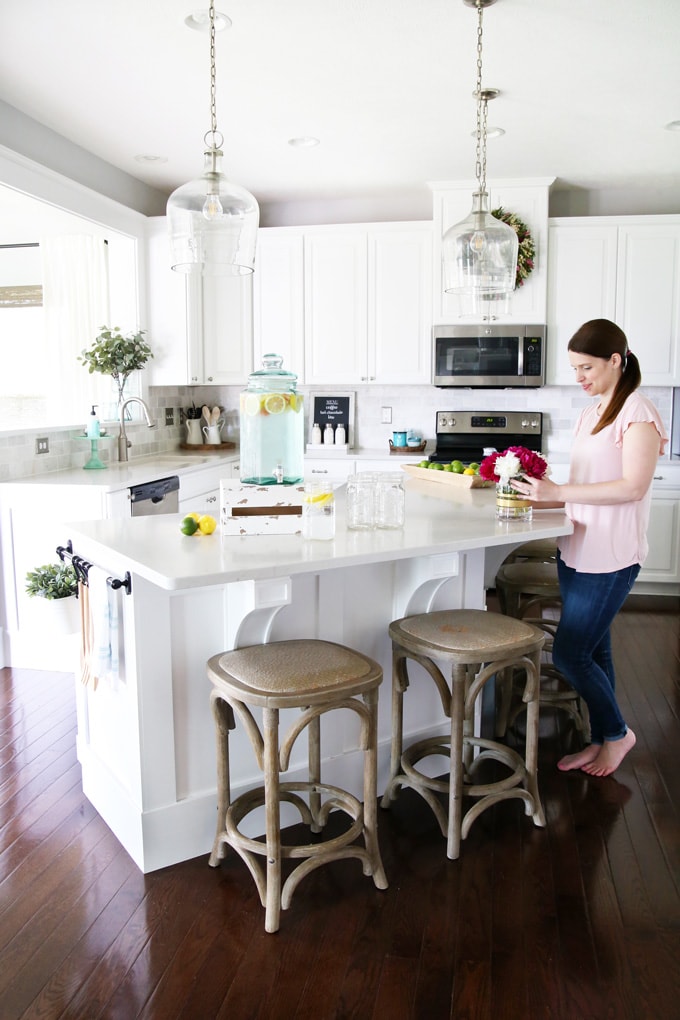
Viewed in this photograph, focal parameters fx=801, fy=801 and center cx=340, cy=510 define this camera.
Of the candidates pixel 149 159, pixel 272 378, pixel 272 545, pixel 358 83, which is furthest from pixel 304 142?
pixel 272 545

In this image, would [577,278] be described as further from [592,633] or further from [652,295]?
[592,633]

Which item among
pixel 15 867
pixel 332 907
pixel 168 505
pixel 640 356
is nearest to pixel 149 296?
pixel 168 505

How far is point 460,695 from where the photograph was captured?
89.8 inches

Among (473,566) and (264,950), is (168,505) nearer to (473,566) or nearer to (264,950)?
(473,566)

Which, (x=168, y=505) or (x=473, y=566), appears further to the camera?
(x=168, y=505)

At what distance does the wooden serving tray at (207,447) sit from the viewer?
584 centimetres

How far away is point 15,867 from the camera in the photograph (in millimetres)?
2295

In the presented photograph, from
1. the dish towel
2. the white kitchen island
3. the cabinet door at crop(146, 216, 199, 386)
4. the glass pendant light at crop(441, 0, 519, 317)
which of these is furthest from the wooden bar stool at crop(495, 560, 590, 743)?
the cabinet door at crop(146, 216, 199, 386)

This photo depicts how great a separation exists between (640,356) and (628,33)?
2532 millimetres

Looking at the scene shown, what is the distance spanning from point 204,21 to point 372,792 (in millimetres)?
2777

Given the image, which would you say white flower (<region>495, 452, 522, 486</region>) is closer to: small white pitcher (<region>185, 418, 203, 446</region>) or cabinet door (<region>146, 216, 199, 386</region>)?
cabinet door (<region>146, 216, 199, 386</region>)

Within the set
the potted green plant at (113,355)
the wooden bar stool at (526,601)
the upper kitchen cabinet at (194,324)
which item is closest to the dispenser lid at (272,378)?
the wooden bar stool at (526,601)

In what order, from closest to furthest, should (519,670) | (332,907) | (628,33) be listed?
(332,907)
(628,33)
(519,670)

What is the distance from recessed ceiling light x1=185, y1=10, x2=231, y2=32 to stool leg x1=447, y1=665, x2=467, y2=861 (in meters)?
2.49
